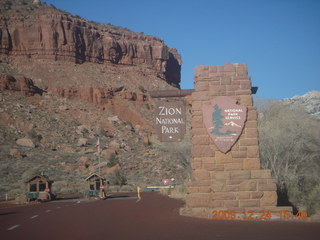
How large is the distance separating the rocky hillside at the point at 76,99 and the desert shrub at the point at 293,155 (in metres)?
8.37

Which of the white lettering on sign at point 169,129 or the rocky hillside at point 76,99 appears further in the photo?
the rocky hillside at point 76,99

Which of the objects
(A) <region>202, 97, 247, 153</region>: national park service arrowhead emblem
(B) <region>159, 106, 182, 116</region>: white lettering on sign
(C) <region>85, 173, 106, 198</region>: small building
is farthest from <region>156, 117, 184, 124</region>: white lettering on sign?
(C) <region>85, 173, 106, 198</region>: small building

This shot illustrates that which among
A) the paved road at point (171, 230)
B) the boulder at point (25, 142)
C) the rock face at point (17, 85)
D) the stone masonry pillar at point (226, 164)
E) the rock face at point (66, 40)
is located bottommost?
the paved road at point (171, 230)

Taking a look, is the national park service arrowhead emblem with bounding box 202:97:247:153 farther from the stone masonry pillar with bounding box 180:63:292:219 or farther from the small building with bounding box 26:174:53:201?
the small building with bounding box 26:174:53:201

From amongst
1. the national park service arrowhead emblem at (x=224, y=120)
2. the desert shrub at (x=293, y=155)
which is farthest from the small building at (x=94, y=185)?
the national park service arrowhead emblem at (x=224, y=120)

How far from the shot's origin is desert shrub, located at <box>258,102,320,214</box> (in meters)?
16.9

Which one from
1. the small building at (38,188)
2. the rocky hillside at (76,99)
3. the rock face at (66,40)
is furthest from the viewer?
the rock face at (66,40)

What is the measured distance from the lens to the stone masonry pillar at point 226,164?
508 inches

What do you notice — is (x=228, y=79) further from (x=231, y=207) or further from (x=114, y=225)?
(x=114, y=225)

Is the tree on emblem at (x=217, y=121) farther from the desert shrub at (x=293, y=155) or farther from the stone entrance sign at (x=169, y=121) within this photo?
the desert shrub at (x=293, y=155)

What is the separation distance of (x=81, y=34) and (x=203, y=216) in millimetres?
88761

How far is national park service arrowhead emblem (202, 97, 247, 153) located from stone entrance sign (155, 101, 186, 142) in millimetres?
1033

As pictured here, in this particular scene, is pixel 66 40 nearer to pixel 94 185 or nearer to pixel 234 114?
pixel 94 185

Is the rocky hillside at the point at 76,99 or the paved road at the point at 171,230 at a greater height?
the rocky hillside at the point at 76,99
